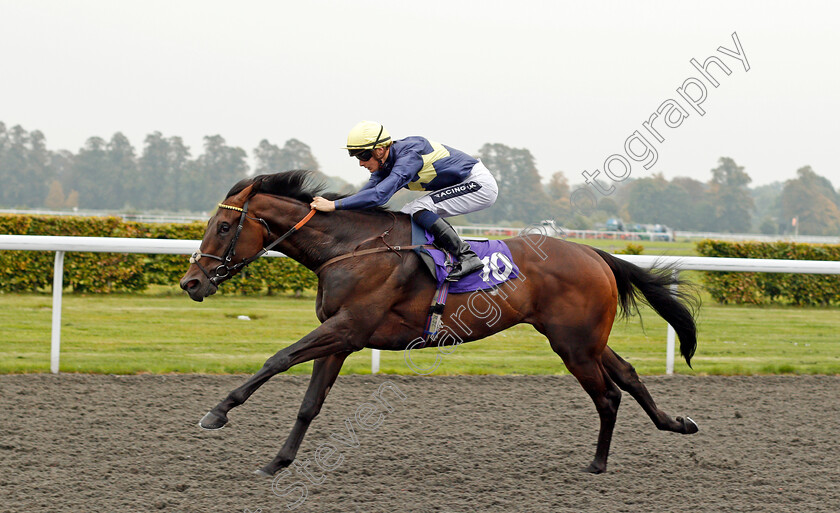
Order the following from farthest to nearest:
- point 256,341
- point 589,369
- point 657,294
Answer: point 256,341, point 657,294, point 589,369

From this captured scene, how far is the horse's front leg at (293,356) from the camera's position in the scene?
3.37m

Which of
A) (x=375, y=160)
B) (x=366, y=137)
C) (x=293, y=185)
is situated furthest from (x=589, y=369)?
(x=293, y=185)

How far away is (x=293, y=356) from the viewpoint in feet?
11.4

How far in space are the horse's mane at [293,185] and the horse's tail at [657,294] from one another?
1.49 m

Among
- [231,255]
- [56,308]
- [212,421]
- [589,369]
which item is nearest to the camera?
[212,421]

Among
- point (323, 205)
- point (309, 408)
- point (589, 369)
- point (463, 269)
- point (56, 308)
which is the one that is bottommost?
point (309, 408)

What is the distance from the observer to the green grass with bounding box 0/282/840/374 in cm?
654

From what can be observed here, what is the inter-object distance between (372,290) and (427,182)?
689 mm

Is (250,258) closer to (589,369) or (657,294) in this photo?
(589,369)

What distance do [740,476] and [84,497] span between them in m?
3.01

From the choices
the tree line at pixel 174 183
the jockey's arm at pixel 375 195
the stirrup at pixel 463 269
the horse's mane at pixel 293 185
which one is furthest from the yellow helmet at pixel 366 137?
the tree line at pixel 174 183

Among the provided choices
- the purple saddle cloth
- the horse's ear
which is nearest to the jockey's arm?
the purple saddle cloth

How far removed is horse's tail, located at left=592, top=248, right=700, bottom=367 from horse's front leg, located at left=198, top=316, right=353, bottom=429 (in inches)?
66.8

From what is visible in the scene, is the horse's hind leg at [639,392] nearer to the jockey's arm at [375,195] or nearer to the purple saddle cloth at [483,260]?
the purple saddle cloth at [483,260]
